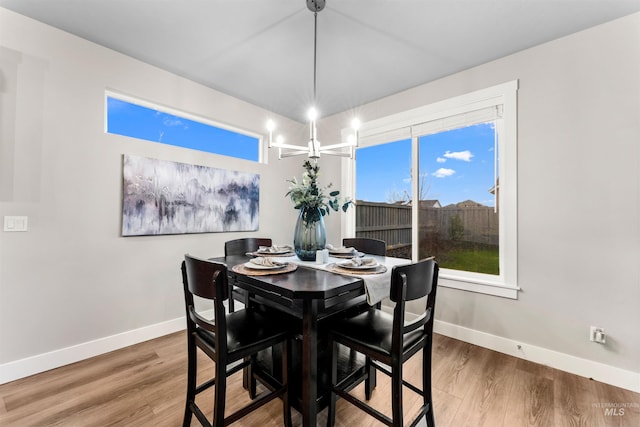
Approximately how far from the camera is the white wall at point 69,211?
201 cm

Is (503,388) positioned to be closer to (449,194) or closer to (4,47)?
(449,194)

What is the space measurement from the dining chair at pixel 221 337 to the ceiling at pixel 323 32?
1831 mm

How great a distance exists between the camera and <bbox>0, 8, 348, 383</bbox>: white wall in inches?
79.1

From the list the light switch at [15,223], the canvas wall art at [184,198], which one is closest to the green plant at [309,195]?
Answer: the canvas wall art at [184,198]

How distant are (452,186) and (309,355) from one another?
2.40 m

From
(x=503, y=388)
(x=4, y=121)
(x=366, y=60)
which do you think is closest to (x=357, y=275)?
(x=503, y=388)

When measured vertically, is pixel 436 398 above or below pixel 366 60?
below

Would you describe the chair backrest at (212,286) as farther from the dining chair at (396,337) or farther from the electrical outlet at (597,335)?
the electrical outlet at (597,335)

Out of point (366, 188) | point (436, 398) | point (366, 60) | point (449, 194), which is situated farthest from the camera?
point (366, 188)

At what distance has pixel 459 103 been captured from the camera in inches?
109

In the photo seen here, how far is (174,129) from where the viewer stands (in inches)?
115

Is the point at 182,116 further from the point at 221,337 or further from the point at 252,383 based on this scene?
the point at 252,383

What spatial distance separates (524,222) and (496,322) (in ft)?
3.12

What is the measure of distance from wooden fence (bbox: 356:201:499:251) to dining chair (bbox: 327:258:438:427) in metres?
1.59
